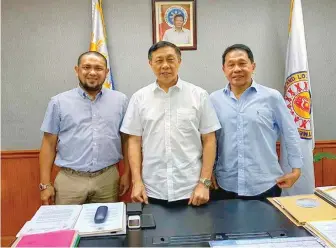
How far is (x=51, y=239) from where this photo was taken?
40.7 inches

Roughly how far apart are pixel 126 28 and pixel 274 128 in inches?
58.8

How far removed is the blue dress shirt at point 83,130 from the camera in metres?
2.00

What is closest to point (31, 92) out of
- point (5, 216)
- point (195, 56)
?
point (5, 216)

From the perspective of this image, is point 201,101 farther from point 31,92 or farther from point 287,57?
point 31,92

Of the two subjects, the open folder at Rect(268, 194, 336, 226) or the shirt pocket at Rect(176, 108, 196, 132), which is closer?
the open folder at Rect(268, 194, 336, 226)

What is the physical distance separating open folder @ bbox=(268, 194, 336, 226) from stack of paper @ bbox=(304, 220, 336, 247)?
0.04 meters

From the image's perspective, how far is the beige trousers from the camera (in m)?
2.02

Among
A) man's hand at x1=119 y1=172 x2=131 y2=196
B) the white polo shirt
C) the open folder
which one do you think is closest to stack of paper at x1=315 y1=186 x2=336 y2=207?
the open folder

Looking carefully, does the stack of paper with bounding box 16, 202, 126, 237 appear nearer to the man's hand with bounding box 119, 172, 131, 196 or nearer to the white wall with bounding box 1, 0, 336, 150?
the man's hand with bounding box 119, 172, 131, 196

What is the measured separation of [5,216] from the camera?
2.63 metres

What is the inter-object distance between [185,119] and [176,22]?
1214 mm

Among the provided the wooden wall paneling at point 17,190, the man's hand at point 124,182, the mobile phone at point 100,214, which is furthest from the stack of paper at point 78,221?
the wooden wall paneling at point 17,190

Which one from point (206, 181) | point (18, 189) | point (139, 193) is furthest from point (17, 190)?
point (206, 181)

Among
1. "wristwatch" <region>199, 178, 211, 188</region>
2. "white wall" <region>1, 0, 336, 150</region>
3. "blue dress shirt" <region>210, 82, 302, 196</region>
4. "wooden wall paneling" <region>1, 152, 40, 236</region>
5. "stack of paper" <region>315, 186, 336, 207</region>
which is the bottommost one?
"wooden wall paneling" <region>1, 152, 40, 236</region>
